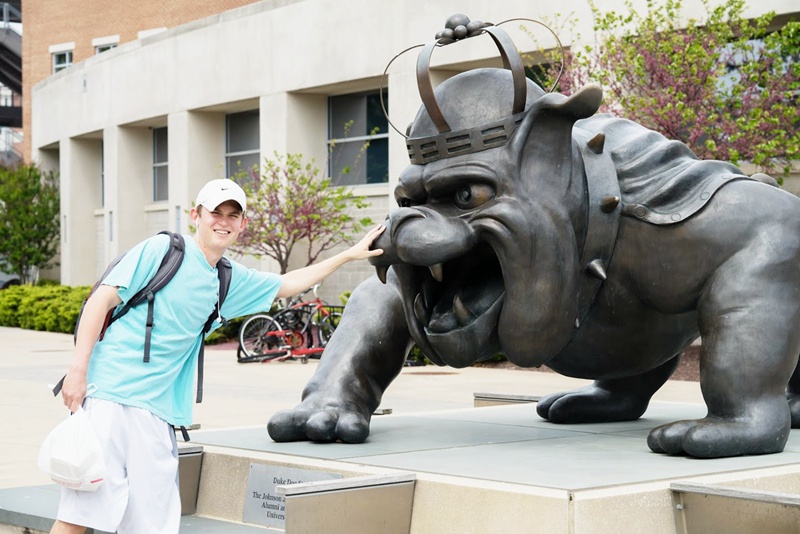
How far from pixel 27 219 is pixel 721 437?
3196cm

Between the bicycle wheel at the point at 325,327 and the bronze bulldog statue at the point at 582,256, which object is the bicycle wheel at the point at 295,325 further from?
the bronze bulldog statue at the point at 582,256

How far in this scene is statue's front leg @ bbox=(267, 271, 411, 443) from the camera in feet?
17.3

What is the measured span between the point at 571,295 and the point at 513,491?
1050 millimetres

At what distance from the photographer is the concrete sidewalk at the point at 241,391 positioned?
31.8 feet

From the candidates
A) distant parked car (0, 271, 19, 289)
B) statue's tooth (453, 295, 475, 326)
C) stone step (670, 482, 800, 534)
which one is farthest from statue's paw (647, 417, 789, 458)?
distant parked car (0, 271, 19, 289)

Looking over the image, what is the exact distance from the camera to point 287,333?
1848 cm

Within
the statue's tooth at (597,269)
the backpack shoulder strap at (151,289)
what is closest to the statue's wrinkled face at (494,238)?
the statue's tooth at (597,269)

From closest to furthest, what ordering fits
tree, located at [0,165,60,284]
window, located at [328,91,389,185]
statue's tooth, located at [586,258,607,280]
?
1. statue's tooth, located at [586,258,607,280]
2. window, located at [328,91,389,185]
3. tree, located at [0,165,60,284]

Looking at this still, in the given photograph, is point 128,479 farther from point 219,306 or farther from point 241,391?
point 241,391

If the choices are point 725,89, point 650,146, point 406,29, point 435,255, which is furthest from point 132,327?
point 406,29

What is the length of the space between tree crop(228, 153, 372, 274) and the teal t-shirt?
16988mm

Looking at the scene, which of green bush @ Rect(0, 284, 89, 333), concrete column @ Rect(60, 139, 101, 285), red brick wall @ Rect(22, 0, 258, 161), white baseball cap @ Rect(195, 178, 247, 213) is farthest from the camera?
concrete column @ Rect(60, 139, 101, 285)

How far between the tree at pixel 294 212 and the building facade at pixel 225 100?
2.50ft

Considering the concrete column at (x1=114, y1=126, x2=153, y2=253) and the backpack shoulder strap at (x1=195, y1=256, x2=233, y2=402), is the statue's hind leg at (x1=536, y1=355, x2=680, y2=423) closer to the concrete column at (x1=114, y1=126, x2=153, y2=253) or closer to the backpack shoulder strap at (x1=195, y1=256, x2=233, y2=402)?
the backpack shoulder strap at (x1=195, y1=256, x2=233, y2=402)
